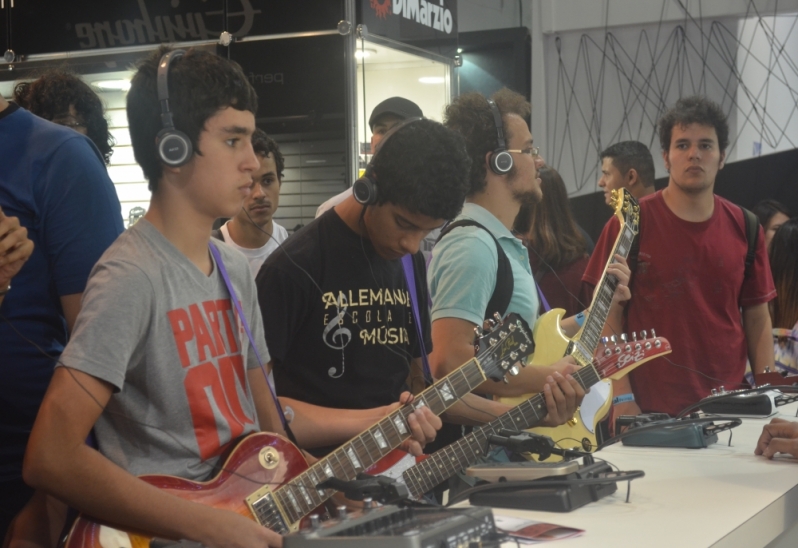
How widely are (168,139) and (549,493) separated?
3.25 ft

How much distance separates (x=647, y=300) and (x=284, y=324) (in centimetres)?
190

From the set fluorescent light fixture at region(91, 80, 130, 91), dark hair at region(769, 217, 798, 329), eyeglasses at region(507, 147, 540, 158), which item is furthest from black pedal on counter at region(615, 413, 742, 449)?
fluorescent light fixture at region(91, 80, 130, 91)

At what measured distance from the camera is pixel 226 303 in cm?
187

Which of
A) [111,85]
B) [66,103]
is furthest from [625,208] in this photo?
[111,85]

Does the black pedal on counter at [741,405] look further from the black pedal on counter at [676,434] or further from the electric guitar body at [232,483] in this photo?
the electric guitar body at [232,483]

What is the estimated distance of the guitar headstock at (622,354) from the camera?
2.72 metres

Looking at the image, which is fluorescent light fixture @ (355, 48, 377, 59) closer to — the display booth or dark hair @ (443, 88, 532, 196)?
the display booth

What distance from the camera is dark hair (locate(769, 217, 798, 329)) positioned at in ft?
13.0

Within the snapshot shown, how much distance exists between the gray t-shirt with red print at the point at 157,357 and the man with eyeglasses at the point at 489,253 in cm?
94

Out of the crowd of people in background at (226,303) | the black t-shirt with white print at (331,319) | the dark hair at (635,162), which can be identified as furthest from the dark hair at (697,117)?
the black t-shirt with white print at (331,319)

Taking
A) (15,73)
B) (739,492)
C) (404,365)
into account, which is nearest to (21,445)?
(404,365)

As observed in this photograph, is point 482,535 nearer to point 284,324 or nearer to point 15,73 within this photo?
point 284,324

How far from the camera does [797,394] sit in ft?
9.82

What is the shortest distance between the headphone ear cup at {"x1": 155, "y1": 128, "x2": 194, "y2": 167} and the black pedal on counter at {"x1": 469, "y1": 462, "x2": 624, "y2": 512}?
2.85 feet
